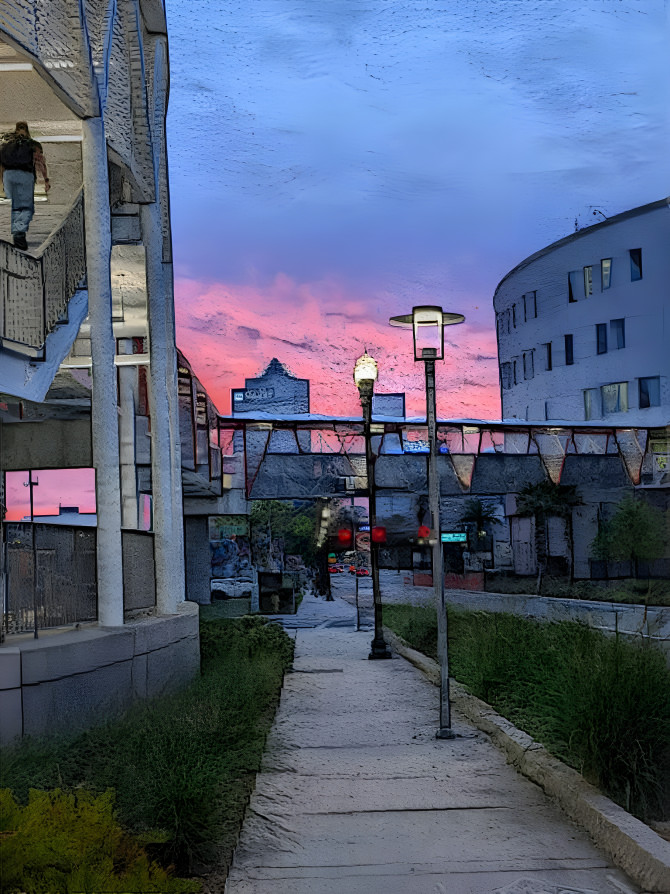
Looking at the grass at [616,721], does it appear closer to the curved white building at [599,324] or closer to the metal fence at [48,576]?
the metal fence at [48,576]

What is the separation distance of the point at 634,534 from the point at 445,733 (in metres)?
40.0

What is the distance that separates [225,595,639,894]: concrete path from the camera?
610cm

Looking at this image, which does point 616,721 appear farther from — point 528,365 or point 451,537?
point 528,365

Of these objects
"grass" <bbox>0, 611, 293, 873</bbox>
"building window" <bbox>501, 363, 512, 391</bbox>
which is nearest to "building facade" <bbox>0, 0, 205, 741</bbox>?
"grass" <bbox>0, 611, 293, 873</bbox>

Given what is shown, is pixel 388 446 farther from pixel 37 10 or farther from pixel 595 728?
pixel 595 728

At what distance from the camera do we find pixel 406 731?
11453 millimetres

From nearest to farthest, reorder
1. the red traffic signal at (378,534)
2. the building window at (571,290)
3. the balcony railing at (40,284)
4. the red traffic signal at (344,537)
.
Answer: the balcony railing at (40,284), the red traffic signal at (378,534), the red traffic signal at (344,537), the building window at (571,290)

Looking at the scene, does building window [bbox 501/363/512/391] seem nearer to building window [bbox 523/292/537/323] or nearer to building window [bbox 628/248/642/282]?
building window [bbox 523/292/537/323]

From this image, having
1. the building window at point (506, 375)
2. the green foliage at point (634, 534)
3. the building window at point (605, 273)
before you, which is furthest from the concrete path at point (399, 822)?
Answer: the building window at point (506, 375)

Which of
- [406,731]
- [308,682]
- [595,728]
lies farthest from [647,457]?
[595,728]

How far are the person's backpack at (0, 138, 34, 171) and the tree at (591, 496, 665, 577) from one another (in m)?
40.7

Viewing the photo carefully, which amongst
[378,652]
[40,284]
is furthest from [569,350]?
[40,284]

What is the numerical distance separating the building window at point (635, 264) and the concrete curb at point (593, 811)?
167ft

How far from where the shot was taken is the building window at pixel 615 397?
194 ft
